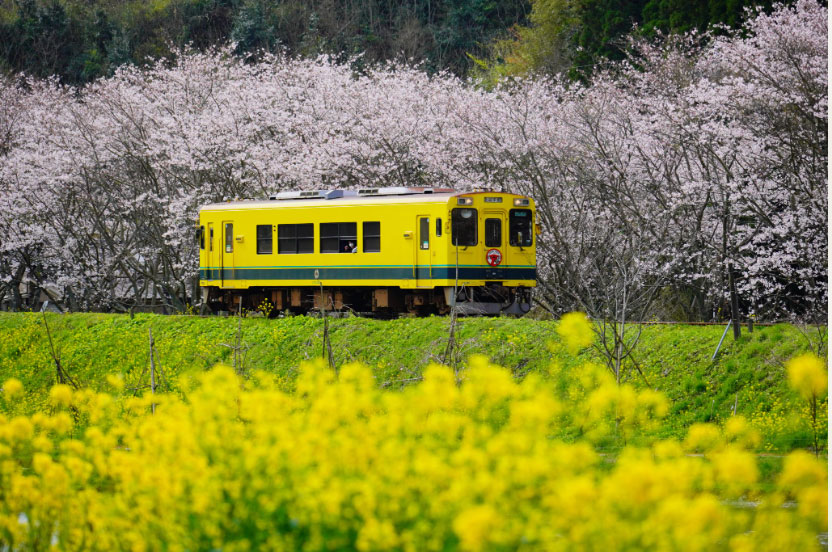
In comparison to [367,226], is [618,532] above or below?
below

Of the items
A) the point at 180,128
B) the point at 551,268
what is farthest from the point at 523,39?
the point at 551,268

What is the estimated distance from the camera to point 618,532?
3.91 meters

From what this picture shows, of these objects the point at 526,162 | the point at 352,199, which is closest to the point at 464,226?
the point at 352,199

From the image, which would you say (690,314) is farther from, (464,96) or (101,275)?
(101,275)

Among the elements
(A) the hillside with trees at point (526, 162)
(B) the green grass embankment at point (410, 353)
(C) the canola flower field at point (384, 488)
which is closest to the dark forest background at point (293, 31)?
(A) the hillside with trees at point (526, 162)

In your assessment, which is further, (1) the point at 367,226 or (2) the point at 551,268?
(2) the point at 551,268

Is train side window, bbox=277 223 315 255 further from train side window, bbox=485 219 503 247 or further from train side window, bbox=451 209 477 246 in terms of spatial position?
train side window, bbox=485 219 503 247

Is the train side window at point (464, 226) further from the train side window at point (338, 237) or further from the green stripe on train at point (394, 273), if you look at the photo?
the train side window at point (338, 237)

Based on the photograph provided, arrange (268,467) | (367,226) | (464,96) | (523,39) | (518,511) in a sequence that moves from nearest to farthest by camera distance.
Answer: (518,511) → (268,467) → (367,226) → (464,96) → (523,39)

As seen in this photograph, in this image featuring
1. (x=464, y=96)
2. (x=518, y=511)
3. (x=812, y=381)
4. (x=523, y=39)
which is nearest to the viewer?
(x=518, y=511)

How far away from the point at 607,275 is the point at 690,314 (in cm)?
162

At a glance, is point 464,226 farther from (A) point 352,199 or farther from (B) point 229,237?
(B) point 229,237

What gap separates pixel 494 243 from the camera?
1717 centimetres

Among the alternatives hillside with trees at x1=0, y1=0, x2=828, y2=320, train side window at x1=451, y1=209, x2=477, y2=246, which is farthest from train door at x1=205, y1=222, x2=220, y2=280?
train side window at x1=451, y1=209, x2=477, y2=246
